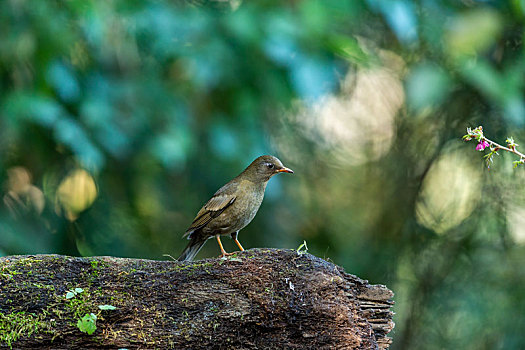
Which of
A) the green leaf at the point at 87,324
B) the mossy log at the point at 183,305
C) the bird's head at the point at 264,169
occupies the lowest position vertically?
the green leaf at the point at 87,324

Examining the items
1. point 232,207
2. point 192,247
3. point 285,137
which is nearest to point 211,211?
point 232,207

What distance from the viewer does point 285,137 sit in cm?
644

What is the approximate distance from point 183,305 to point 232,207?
1069mm

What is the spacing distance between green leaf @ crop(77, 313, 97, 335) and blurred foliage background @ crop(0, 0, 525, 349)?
2086 millimetres

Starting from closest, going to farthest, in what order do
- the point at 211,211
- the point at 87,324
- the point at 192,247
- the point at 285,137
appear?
the point at 87,324 → the point at 211,211 → the point at 192,247 → the point at 285,137

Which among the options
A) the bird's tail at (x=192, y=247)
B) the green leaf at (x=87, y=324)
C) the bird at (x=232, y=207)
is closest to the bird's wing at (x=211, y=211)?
the bird at (x=232, y=207)

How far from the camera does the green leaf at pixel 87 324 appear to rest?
223 centimetres

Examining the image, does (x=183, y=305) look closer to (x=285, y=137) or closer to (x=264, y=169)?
(x=264, y=169)

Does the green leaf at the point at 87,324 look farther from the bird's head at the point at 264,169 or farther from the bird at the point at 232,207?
the bird's head at the point at 264,169

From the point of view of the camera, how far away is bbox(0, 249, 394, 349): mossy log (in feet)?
7.49

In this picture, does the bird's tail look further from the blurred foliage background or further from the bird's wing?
the blurred foliage background

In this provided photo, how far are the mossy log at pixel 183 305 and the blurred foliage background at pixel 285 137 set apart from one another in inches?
74.6

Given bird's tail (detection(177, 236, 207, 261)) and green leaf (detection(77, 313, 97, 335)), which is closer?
green leaf (detection(77, 313, 97, 335))

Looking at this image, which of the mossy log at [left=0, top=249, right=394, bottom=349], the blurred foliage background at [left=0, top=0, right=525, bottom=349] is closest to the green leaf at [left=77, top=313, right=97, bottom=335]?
the mossy log at [left=0, top=249, right=394, bottom=349]
